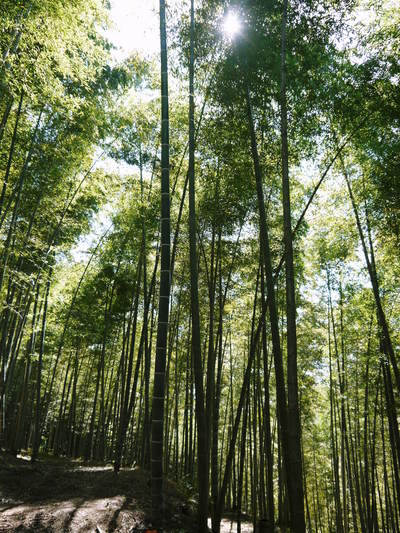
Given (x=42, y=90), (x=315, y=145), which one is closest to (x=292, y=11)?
(x=315, y=145)

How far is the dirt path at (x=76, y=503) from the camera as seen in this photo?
13.8 feet

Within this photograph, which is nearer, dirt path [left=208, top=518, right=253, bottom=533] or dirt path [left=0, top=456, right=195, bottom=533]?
dirt path [left=0, top=456, right=195, bottom=533]

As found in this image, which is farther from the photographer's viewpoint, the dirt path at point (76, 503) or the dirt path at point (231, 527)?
the dirt path at point (231, 527)

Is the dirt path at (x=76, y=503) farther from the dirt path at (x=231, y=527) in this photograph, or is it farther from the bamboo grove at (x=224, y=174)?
the dirt path at (x=231, y=527)

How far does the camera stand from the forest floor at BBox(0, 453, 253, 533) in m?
4.21

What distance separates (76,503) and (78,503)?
1.1 inches

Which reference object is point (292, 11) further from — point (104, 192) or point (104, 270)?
point (104, 270)

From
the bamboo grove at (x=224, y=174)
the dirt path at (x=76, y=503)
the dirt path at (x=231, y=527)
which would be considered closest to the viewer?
the bamboo grove at (x=224, y=174)

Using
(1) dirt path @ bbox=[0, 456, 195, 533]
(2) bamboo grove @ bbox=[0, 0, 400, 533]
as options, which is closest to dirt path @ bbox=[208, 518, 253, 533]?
(2) bamboo grove @ bbox=[0, 0, 400, 533]

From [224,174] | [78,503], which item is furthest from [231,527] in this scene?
[224,174]

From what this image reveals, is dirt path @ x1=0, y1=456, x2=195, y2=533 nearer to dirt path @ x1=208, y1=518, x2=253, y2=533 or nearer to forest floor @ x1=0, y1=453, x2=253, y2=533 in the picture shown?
forest floor @ x1=0, y1=453, x2=253, y2=533

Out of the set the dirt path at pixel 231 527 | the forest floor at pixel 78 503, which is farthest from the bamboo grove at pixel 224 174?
the dirt path at pixel 231 527

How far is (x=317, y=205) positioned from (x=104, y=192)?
14.3 ft

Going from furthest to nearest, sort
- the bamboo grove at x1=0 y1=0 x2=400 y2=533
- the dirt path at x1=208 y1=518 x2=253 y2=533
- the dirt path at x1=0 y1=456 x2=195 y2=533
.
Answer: the dirt path at x1=208 y1=518 x2=253 y2=533 → the dirt path at x1=0 y1=456 x2=195 y2=533 → the bamboo grove at x1=0 y1=0 x2=400 y2=533
